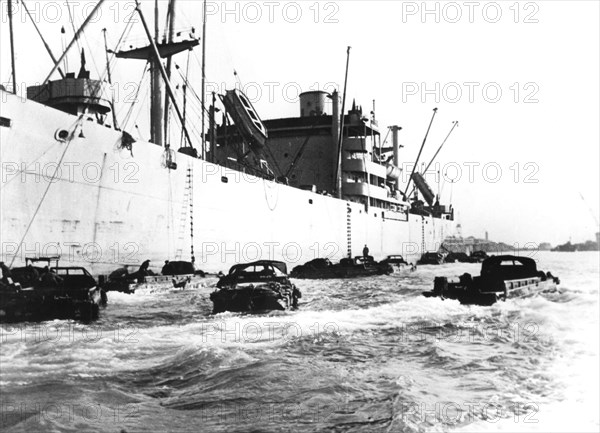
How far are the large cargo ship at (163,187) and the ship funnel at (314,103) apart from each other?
104 cm

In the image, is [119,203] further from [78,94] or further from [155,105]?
[155,105]

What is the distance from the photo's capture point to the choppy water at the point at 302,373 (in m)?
5.44

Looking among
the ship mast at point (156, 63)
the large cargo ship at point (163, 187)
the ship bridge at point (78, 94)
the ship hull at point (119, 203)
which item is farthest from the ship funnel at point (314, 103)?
the ship bridge at point (78, 94)

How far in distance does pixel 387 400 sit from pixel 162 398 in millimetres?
2461

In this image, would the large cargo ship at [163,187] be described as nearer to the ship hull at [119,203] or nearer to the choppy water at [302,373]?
the ship hull at [119,203]

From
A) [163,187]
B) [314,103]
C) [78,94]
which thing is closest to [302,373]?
[163,187]

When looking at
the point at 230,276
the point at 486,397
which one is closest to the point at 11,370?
the point at 486,397

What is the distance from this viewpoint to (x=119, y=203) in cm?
1747

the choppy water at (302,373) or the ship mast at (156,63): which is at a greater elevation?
the ship mast at (156,63)

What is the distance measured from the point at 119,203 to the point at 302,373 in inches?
472

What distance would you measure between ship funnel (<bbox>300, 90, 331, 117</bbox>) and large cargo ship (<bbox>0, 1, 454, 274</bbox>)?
1036mm

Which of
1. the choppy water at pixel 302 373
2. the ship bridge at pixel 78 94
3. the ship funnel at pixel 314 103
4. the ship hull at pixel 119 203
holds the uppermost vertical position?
the ship funnel at pixel 314 103

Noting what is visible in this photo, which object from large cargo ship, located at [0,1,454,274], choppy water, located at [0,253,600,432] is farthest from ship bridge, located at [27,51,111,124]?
choppy water, located at [0,253,600,432]

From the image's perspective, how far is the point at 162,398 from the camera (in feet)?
20.1
